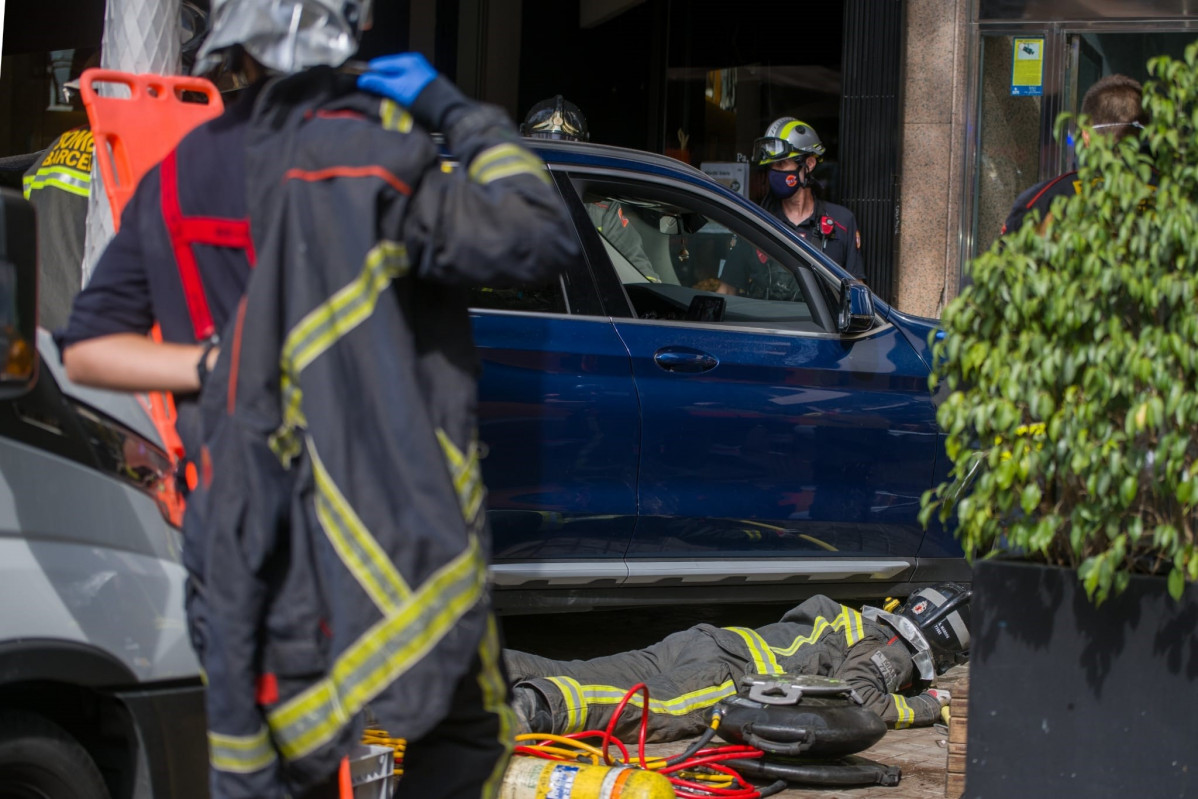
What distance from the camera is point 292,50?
6.94ft

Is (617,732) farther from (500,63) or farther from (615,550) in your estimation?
(500,63)

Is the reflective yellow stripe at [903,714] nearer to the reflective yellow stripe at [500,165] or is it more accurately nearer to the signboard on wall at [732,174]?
the reflective yellow stripe at [500,165]

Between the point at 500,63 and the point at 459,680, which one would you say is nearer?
the point at 459,680

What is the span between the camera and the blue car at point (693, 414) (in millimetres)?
5027

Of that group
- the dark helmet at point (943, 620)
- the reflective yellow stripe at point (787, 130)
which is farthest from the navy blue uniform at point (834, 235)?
the dark helmet at point (943, 620)

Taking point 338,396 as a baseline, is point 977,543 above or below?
below

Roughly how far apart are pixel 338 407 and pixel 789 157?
6.02m

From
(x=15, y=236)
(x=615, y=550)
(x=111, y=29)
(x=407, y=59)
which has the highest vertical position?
(x=111, y=29)

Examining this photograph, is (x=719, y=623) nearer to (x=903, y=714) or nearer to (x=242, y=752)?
(x=903, y=714)

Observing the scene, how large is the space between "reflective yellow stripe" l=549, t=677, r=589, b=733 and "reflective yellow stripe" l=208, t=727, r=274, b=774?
2.54 m

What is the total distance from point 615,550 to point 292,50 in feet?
10.8

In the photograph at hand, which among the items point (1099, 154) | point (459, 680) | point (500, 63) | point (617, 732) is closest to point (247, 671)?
point (459, 680)

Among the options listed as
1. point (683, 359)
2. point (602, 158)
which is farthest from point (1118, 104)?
point (602, 158)

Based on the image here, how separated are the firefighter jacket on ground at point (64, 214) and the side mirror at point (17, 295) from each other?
248 cm
